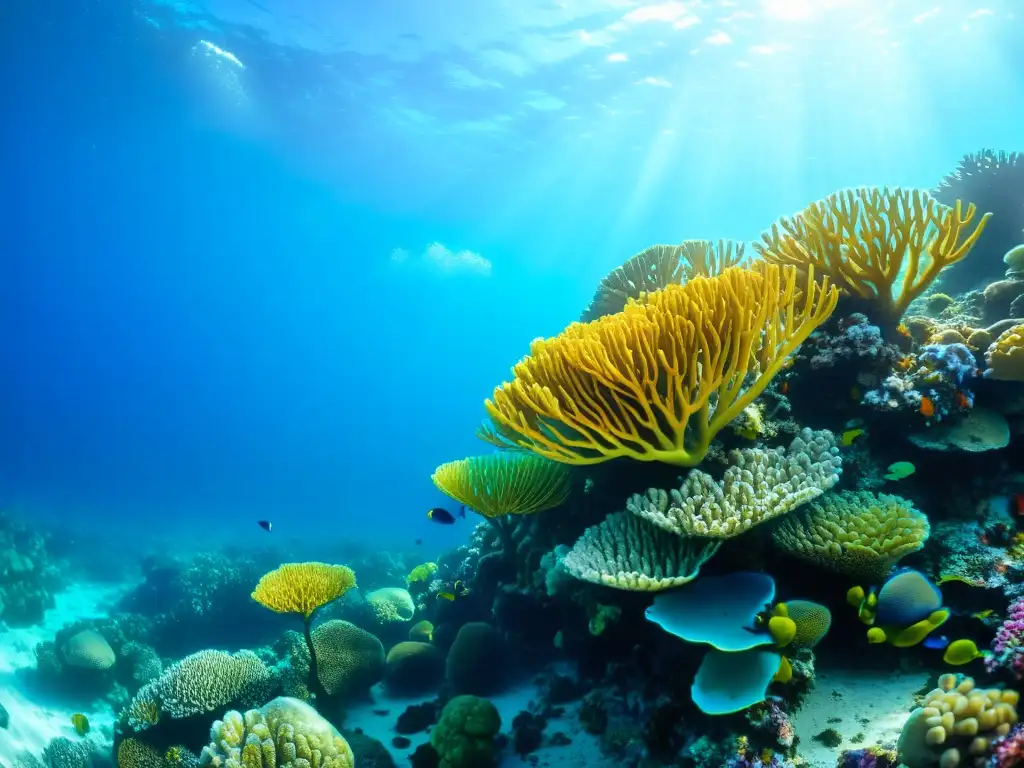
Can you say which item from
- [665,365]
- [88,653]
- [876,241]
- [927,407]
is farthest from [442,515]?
[88,653]

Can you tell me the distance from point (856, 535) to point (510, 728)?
413 cm

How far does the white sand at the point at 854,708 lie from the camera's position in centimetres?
311

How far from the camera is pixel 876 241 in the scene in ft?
16.2

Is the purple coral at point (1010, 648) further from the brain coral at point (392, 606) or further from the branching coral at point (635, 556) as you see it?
the brain coral at point (392, 606)

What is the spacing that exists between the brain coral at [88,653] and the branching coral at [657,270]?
39.4 feet

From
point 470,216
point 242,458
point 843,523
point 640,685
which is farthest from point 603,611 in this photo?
point 242,458

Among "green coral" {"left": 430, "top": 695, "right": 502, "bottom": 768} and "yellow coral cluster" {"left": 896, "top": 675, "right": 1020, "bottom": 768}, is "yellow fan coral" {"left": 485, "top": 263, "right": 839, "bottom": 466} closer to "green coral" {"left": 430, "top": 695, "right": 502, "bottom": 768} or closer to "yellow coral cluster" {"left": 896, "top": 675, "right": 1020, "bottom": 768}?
"yellow coral cluster" {"left": 896, "top": 675, "right": 1020, "bottom": 768}

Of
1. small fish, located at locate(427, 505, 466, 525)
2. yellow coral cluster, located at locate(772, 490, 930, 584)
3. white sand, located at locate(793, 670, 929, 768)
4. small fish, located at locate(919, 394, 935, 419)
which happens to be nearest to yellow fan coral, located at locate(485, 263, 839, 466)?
yellow coral cluster, located at locate(772, 490, 930, 584)

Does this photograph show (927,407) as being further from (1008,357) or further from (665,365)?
(665,365)

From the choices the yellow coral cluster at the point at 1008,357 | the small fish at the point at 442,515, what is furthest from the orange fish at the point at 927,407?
the small fish at the point at 442,515

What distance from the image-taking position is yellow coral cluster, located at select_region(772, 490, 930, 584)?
357 centimetres

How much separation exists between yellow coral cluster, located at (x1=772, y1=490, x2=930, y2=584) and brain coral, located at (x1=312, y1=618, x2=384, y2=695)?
20.8 ft

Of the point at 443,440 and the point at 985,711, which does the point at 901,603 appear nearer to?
the point at 985,711

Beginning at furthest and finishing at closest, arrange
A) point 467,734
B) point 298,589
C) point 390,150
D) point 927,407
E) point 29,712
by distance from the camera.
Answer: point 390,150
point 29,712
point 298,589
point 467,734
point 927,407
